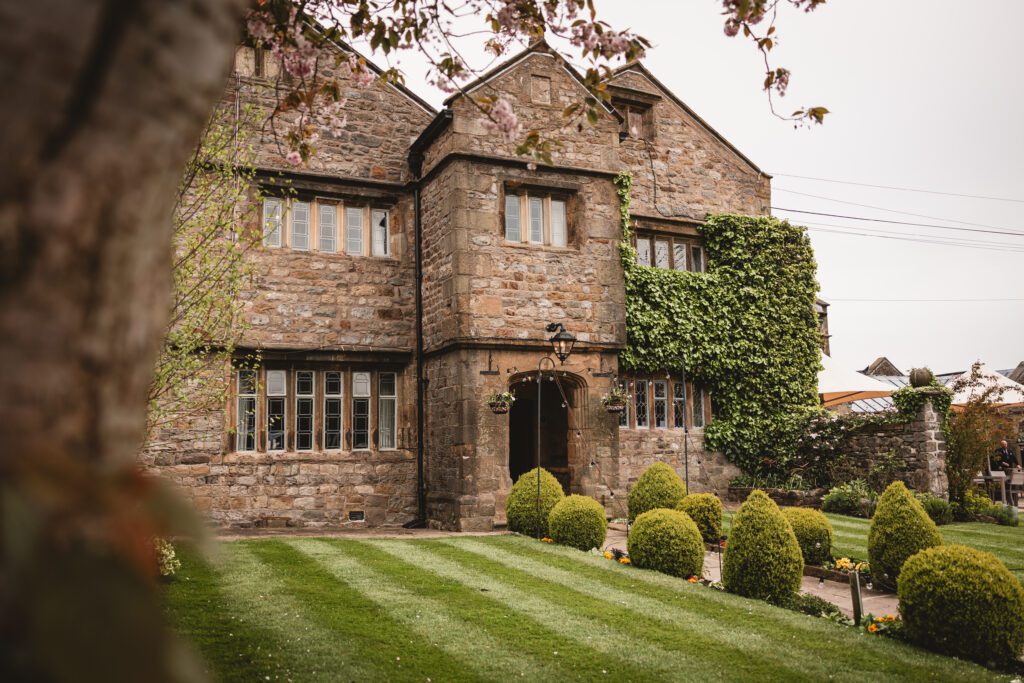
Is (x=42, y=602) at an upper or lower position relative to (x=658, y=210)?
lower

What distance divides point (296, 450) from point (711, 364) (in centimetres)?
897

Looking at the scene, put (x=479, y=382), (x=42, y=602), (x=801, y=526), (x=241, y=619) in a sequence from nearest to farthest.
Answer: (x=42, y=602)
(x=241, y=619)
(x=801, y=526)
(x=479, y=382)

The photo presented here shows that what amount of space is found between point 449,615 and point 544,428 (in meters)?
8.58

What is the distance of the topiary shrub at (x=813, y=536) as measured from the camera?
993 centimetres

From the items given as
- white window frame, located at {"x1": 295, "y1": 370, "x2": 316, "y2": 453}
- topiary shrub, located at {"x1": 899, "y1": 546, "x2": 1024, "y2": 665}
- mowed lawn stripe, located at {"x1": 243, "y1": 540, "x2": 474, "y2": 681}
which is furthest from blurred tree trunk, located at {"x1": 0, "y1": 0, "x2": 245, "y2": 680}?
white window frame, located at {"x1": 295, "y1": 370, "x2": 316, "y2": 453}

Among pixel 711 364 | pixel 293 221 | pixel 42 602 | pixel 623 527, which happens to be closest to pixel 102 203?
pixel 42 602

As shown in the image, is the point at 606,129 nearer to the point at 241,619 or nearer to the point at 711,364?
the point at 711,364

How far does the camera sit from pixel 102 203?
96cm

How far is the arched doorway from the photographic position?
14.5 metres

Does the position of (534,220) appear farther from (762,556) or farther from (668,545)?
(762,556)

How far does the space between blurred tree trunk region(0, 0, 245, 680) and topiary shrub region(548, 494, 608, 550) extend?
33.0 feet

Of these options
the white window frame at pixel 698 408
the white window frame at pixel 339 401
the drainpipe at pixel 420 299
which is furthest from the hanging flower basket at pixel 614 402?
the white window frame at pixel 339 401

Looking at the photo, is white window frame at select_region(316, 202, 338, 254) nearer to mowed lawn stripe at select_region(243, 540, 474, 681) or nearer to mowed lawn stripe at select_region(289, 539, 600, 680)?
mowed lawn stripe at select_region(289, 539, 600, 680)

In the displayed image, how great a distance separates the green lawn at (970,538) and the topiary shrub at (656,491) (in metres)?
1.24
